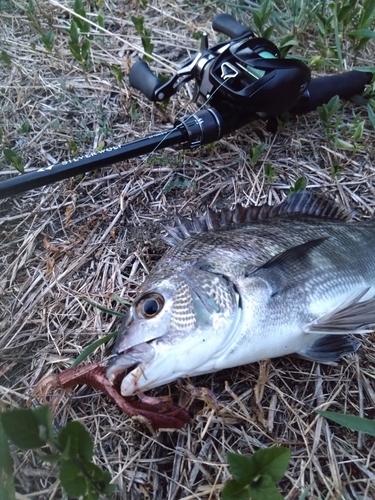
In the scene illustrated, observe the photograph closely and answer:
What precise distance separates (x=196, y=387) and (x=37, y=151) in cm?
191

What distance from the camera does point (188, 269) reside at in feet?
6.70

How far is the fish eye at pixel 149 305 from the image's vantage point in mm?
1904

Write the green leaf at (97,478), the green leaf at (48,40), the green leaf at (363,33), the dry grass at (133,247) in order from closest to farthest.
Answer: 1. the green leaf at (97,478)
2. the dry grass at (133,247)
3. the green leaf at (363,33)
4. the green leaf at (48,40)

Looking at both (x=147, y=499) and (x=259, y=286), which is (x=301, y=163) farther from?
(x=147, y=499)

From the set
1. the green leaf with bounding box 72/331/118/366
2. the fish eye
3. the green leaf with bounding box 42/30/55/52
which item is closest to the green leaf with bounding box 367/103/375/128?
the fish eye

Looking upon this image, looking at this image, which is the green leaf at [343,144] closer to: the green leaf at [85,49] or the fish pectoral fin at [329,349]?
the fish pectoral fin at [329,349]

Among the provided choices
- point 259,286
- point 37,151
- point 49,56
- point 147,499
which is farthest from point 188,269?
point 49,56

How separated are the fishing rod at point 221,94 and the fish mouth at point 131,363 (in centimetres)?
111

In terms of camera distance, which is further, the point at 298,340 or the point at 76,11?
the point at 76,11

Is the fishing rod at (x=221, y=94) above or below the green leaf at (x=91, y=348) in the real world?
above

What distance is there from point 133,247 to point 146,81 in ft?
3.49

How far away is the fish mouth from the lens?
5.93ft

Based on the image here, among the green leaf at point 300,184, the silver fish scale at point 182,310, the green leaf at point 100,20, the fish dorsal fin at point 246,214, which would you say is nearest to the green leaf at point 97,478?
the silver fish scale at point 182,310

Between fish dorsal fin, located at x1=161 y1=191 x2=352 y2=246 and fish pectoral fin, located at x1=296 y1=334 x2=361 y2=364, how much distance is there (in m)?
0.66
